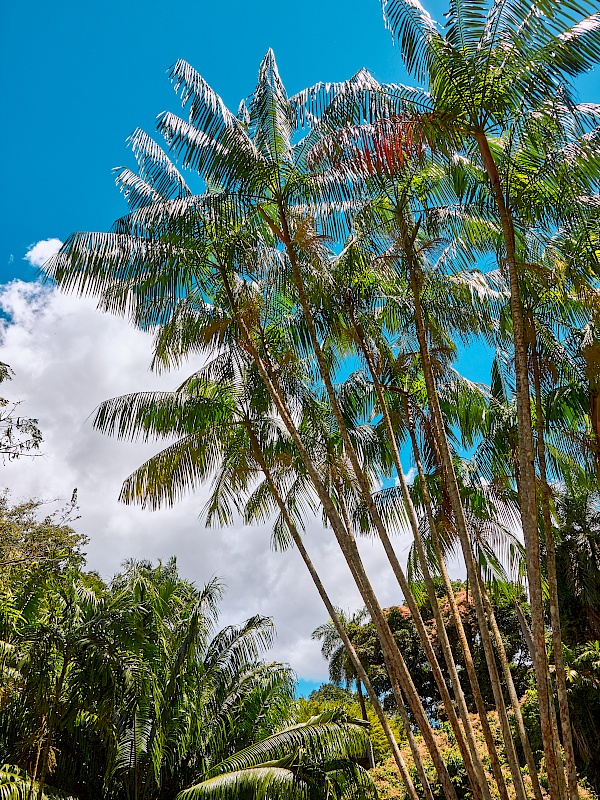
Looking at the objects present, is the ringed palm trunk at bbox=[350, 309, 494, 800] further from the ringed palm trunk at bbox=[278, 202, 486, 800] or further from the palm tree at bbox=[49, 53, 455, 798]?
the palm tree at bbox=[49, 53, 455, 798]

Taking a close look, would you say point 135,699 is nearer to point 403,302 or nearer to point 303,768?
point 303,768

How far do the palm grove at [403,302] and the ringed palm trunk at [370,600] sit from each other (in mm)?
30

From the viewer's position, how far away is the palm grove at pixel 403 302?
6316 mm

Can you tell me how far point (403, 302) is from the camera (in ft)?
30.0

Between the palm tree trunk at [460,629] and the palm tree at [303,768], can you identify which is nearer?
the palm tree trunk at [460,629]

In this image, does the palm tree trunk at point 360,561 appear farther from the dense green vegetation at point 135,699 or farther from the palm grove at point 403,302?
the dense green vegetation at point 135,699

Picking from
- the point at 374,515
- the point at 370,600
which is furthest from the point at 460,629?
the point at 374,515

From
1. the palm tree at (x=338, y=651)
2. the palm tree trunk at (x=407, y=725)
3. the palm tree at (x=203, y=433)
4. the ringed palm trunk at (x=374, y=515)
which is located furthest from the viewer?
the palm tree at (x=338, y=651)

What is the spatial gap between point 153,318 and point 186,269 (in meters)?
0.96

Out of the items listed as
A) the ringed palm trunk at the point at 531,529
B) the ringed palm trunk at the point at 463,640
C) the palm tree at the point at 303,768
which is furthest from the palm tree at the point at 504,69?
the palm tree at the point at 303,768

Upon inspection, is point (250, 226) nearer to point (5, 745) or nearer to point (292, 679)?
point (5, 745)

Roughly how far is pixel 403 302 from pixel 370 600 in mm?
3919

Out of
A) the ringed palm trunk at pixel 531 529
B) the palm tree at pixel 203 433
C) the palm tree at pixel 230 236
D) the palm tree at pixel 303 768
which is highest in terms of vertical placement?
the palm tree at pixel 230 236

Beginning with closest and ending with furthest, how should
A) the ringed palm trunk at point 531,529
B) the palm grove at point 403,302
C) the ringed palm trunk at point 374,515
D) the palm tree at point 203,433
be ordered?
the ringed palm trunk at point 531,529 < the palm grove at point 403,302 < the ringed palm trunk at point 374,515 < the palm tree at point 203,433
